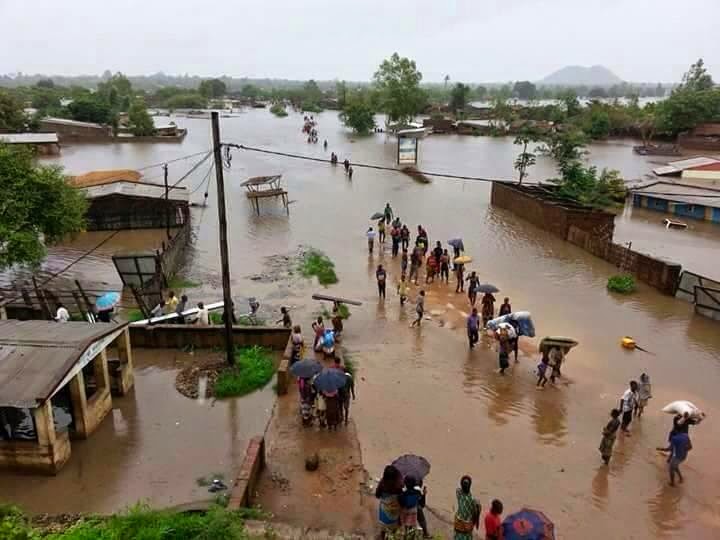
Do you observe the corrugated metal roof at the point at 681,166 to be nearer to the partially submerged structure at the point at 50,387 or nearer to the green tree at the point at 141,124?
the partially submerged structure at the point at 50,387

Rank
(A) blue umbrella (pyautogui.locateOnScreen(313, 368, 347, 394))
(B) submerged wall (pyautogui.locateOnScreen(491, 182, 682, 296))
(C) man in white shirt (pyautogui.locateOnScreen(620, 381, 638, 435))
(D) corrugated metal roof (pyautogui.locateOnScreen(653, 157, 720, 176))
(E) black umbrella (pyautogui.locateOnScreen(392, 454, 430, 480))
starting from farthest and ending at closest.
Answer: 1. (D) corrugated metal roof (pyautogui.locateOnScreen(653, 157, 720, 176))
2. (B) submerged wall (pyautogui.locateOnScreen(491, 182, 682, 296))
3. (C) man in white shirt (pyautogui.locateOnScreen(620, 381, 638, 435))
4. (A) blue umbrella (pyautogui.locateOnScreen(313, 368, 347, 394))
5. (E) black umbrella (pyautogui.locateOnScreen(392, 454, 430, 480))

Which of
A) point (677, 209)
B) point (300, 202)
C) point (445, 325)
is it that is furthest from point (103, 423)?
point (677, 209)

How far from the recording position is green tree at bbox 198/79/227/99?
155 m

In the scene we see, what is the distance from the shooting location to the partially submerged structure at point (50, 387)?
31.8 feet

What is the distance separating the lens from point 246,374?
1338 cm

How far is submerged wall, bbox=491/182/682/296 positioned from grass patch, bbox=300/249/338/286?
448 inches

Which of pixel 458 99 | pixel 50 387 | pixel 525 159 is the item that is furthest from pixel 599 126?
pixel 50 387

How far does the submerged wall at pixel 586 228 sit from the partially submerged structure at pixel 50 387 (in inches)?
697

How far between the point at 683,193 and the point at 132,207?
31.1 m

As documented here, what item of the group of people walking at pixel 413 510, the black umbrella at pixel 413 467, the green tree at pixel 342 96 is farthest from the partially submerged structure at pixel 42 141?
the green tree at pixel 342 96

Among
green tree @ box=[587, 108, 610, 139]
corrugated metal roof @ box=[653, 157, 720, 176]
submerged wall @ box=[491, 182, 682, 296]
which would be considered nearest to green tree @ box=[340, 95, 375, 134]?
green tree @ box=[587, 108, 610, 139]

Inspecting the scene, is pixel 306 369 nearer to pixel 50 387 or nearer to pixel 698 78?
pixel 50 387

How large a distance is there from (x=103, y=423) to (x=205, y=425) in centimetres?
206

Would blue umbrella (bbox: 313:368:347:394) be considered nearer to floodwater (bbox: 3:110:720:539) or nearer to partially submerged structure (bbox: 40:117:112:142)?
floodwater (bbox: 3:110:720:539)
